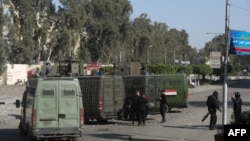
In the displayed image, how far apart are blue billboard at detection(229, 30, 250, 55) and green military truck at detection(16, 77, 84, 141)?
5291mm

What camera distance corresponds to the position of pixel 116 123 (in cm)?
2480

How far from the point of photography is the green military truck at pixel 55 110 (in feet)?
53.0

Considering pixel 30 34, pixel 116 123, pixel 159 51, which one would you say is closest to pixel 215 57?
pixel 116 123

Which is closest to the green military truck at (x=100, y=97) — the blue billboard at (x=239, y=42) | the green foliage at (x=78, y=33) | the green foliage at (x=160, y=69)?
the blue billboard at (x=239, y=42)

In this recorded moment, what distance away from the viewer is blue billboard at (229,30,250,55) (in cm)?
1576

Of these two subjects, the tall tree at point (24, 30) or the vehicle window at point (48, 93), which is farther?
the tall tree at point (24, 30)

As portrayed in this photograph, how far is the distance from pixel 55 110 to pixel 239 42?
6356 millimetres

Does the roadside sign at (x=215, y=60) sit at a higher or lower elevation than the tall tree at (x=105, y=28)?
lower

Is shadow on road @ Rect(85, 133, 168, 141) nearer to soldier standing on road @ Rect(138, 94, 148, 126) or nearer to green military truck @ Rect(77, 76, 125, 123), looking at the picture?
soldier standing on road @ Rect(138, 94, 148, 126)

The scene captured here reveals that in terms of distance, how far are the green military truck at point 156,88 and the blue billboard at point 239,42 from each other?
10.3 metres

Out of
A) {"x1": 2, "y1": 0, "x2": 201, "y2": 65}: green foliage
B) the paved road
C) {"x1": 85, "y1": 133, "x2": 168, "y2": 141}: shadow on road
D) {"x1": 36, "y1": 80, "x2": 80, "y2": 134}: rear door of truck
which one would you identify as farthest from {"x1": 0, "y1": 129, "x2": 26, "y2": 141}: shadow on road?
{"x1": 2, "y1": 0, "x2": 201, "y2": 65}: green foliage

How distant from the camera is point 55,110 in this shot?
647 inches

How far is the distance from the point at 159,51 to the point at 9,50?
180 feet

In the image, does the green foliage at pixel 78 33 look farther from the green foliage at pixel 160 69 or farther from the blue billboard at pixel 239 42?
the blue billboard at pixel 239 42
